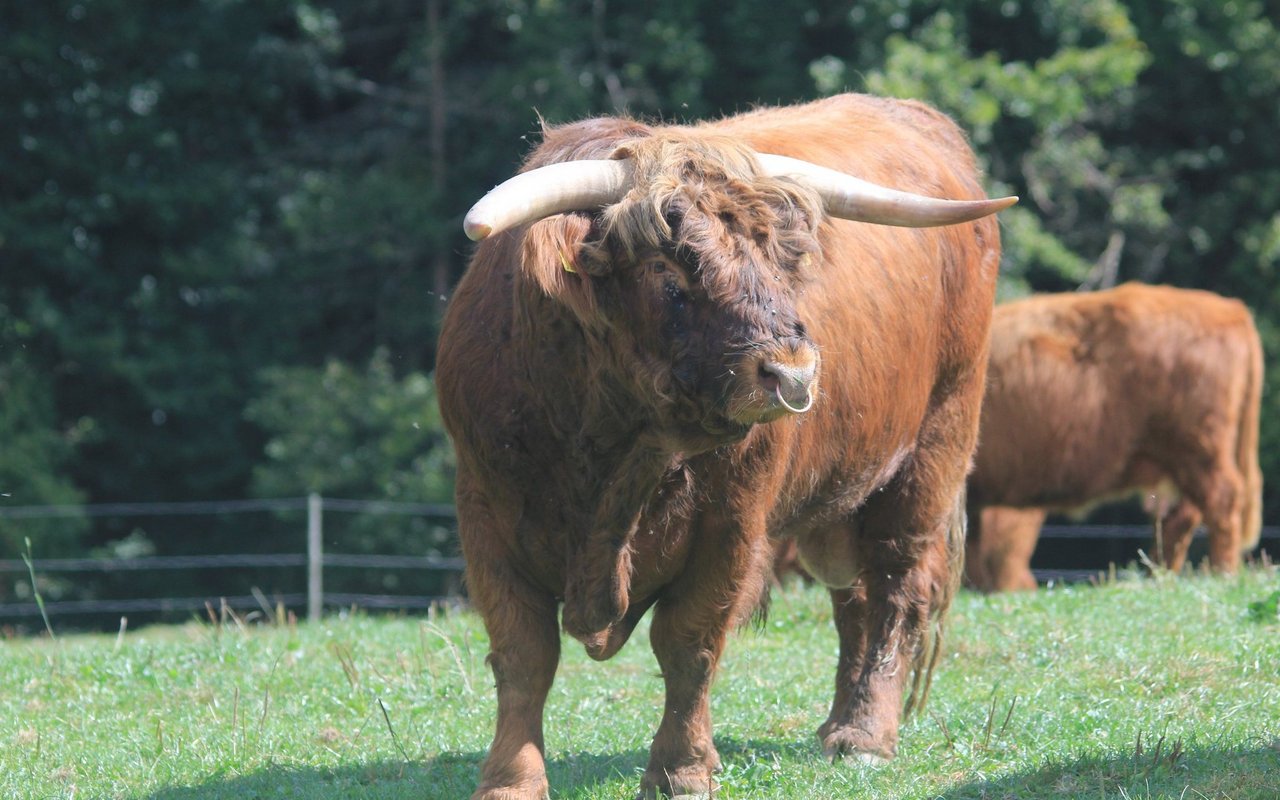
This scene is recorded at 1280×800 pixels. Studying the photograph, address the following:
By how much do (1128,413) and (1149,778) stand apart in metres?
8.74

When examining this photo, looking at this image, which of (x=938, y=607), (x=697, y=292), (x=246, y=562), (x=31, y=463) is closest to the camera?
(x=697, y=292)

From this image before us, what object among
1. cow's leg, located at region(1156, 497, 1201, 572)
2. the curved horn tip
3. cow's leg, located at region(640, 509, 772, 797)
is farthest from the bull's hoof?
cow's leg, located at region(1156, 497, 1201, 572)

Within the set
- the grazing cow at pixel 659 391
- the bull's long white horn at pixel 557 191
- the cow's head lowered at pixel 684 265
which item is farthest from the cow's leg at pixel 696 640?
the bull's long white horn at pixel 557 191

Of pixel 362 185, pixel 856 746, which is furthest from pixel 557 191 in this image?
pixel 362 185

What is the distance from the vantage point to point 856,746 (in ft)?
16.1

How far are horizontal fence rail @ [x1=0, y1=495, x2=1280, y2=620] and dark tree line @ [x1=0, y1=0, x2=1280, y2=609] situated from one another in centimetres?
37

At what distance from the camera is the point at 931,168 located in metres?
5.68

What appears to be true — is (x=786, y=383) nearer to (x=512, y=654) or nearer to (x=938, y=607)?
(x=512, y=654)

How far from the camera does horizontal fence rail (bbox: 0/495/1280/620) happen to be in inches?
500

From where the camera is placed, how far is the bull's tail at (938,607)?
5457mm

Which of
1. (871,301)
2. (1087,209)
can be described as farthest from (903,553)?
(1087,209)

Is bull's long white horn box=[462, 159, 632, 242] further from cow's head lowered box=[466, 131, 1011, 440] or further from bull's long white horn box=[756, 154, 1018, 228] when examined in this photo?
bull's long white horn box=[756, 154, 1018, 228]

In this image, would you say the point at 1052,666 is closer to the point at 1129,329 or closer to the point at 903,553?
the point at 903,553

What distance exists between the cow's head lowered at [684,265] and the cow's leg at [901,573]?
173 centimetres
